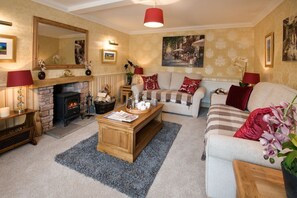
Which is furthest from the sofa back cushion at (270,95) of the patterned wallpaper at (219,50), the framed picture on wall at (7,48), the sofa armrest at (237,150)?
the framed picture on wall at (7,48)

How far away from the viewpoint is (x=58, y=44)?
3.39 metres

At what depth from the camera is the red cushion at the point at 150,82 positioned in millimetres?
4875

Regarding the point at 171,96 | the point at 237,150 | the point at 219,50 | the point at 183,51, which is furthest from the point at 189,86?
the point at 237,150

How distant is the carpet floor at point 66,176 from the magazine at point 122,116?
731mm

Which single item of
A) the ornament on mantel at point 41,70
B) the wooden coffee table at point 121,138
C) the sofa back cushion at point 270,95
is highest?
the ornament on mantel at point 41,70

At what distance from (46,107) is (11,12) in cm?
160

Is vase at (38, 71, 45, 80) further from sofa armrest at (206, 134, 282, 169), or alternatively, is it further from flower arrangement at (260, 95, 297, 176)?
flower arrangement at (260, 95, 297, 176)

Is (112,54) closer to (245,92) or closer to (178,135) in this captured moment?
(178,135)

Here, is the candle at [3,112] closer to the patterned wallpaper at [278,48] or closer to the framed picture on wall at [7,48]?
the framed picture on wall at [7,48]

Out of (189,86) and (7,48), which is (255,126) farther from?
(7,48)

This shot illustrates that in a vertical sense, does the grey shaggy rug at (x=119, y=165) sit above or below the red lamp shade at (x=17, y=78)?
below

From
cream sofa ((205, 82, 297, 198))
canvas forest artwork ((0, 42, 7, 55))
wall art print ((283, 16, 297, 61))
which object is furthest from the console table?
wall art print ((283, 16, 297, 61))

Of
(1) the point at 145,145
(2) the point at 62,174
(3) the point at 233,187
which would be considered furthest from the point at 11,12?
(3) the point at 233,187

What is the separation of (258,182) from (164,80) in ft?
14.1
